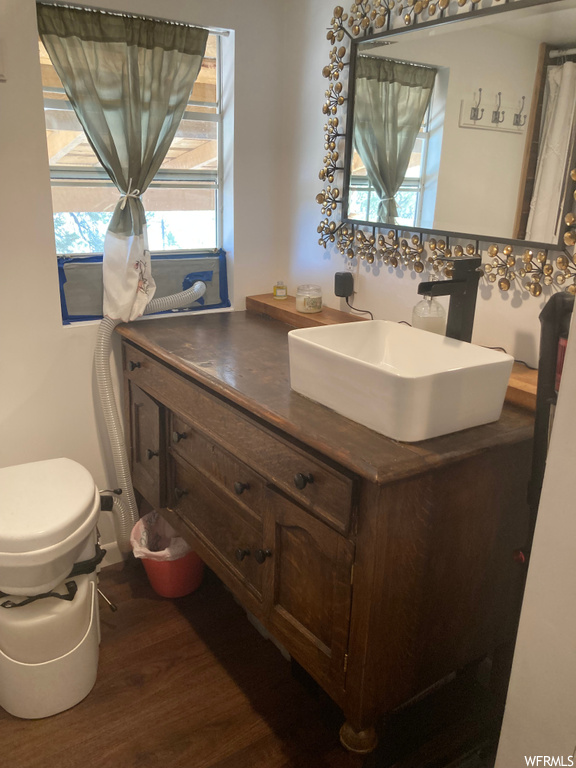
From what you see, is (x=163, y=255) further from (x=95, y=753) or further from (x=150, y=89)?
(x=95, y=753)

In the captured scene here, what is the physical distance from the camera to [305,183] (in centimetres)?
220

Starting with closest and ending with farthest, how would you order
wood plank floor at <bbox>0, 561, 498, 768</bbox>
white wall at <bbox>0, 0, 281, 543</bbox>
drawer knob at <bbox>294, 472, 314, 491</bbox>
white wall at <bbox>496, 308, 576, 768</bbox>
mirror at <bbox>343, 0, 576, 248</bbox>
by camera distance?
white wall at <bbox>496, 308, 576, 768</bbox>, drawer knob at <bbox>294, 472, 314, 491</bbox>, mirror at <bbox>343, 0, 576, 248</bbox>, wood plank floor at <bbox>0, 561, 498, 768</bbox>, white wall at <bbox>0, 0, 281, 543</bbox>

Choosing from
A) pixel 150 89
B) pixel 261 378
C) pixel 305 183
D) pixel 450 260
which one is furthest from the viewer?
pixel 305 183

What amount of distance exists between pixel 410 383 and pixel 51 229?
135cm

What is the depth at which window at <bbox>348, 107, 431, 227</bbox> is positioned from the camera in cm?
168

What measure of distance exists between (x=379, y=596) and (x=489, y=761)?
0.72m

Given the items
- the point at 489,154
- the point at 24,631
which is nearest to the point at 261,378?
the point at 489,154

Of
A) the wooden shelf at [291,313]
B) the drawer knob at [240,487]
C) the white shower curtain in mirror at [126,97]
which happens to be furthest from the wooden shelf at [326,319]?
the drawer knob at [240,487]

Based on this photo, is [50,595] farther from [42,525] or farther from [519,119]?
[519,119]

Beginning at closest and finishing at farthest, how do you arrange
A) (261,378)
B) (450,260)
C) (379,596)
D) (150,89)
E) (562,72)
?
(379,596), (562,72), (450,260), (261,378), (150,89)

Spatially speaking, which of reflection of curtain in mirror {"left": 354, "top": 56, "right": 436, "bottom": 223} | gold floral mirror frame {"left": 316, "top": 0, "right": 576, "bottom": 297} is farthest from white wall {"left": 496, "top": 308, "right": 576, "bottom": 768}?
reflection of curtain in mirror {"left": 354, "top": 56, "right": 436, "bottom": 223}

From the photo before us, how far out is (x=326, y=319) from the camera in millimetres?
2025

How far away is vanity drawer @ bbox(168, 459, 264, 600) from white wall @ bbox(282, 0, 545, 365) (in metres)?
0.78

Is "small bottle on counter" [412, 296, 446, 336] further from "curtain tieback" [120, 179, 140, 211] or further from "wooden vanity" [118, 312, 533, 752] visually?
"curtain tieback" [120, 179, 140, 211]
